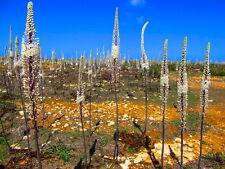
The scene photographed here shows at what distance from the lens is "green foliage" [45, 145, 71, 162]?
32.7ft

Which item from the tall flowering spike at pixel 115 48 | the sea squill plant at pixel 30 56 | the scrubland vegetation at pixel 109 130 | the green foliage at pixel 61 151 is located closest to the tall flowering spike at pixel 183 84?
the scrubland vegetation at pixel 109 130

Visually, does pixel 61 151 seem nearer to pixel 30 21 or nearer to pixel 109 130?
pixel 109 130

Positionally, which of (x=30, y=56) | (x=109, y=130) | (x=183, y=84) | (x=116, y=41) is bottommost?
(x=109, y=130)

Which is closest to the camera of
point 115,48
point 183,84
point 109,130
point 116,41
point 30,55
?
point 30,55

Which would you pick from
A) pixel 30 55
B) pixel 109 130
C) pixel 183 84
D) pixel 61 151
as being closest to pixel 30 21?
pixel 30 55

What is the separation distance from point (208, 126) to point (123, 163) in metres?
8.11

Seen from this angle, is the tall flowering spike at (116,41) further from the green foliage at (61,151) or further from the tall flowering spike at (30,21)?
the green foliage at (61,151)

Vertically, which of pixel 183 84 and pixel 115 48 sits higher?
pixel 115 48

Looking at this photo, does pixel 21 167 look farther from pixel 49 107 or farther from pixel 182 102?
pixel 49 107

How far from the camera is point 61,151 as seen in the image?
10453 mm

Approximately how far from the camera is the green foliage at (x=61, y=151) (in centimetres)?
997

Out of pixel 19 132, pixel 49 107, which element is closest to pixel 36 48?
pixel 19 132

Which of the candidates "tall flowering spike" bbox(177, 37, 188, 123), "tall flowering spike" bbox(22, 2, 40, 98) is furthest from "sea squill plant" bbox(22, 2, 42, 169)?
"tall flowering spike" bbox(177, 37, 188, 123)

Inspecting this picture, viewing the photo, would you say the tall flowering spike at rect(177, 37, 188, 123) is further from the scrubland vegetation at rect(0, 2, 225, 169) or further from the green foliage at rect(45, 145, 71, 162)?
the green foliage at rect(45, 145, 71, 162)
